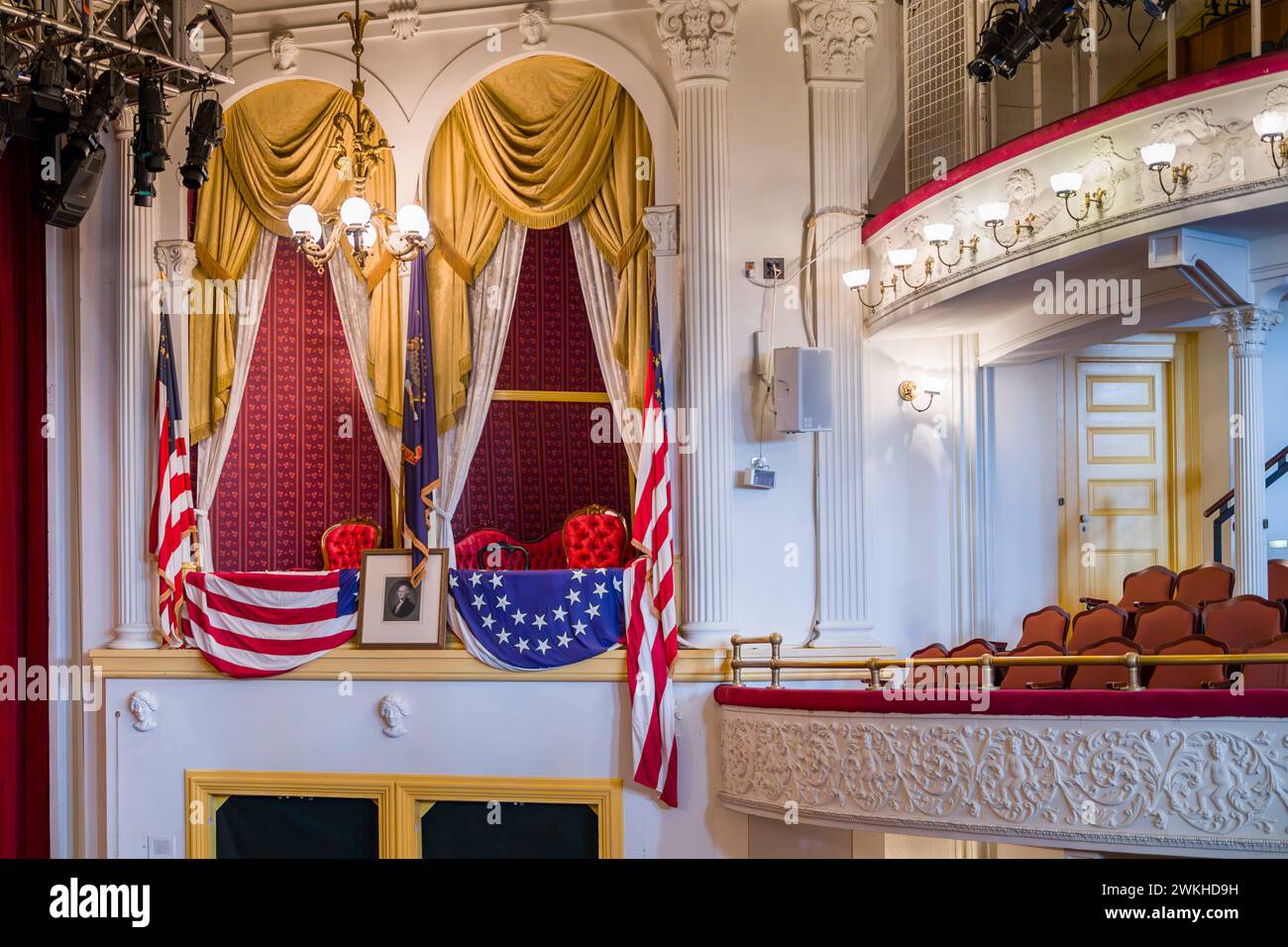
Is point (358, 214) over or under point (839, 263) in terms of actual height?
over

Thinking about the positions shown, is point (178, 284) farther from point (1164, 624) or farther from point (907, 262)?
point (1164, 624)

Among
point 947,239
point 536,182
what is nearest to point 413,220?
point 536,182

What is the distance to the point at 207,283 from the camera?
9.86 metres

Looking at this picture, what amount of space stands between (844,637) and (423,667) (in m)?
2.78

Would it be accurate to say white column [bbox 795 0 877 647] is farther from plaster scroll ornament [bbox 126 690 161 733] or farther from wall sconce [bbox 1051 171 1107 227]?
plaster scroll ornament [bbox 126 690 161 733]

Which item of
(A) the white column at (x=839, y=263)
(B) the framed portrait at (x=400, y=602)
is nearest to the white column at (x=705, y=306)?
(A) the white column at (x=839, y=263)

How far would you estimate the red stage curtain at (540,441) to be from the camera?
987cm

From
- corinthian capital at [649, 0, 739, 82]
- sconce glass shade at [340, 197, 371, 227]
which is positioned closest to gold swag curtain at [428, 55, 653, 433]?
corinthian capital at [649, 0, 739, 82]

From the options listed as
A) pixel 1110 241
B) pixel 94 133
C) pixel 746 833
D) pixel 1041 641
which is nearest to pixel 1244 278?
pixel 1110 241

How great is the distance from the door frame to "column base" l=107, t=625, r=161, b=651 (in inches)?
259

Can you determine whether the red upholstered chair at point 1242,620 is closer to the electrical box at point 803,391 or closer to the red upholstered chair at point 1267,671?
the red upholstered chair at point 1267,671

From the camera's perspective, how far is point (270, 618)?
902cm

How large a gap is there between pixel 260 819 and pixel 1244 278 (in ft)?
23.2
